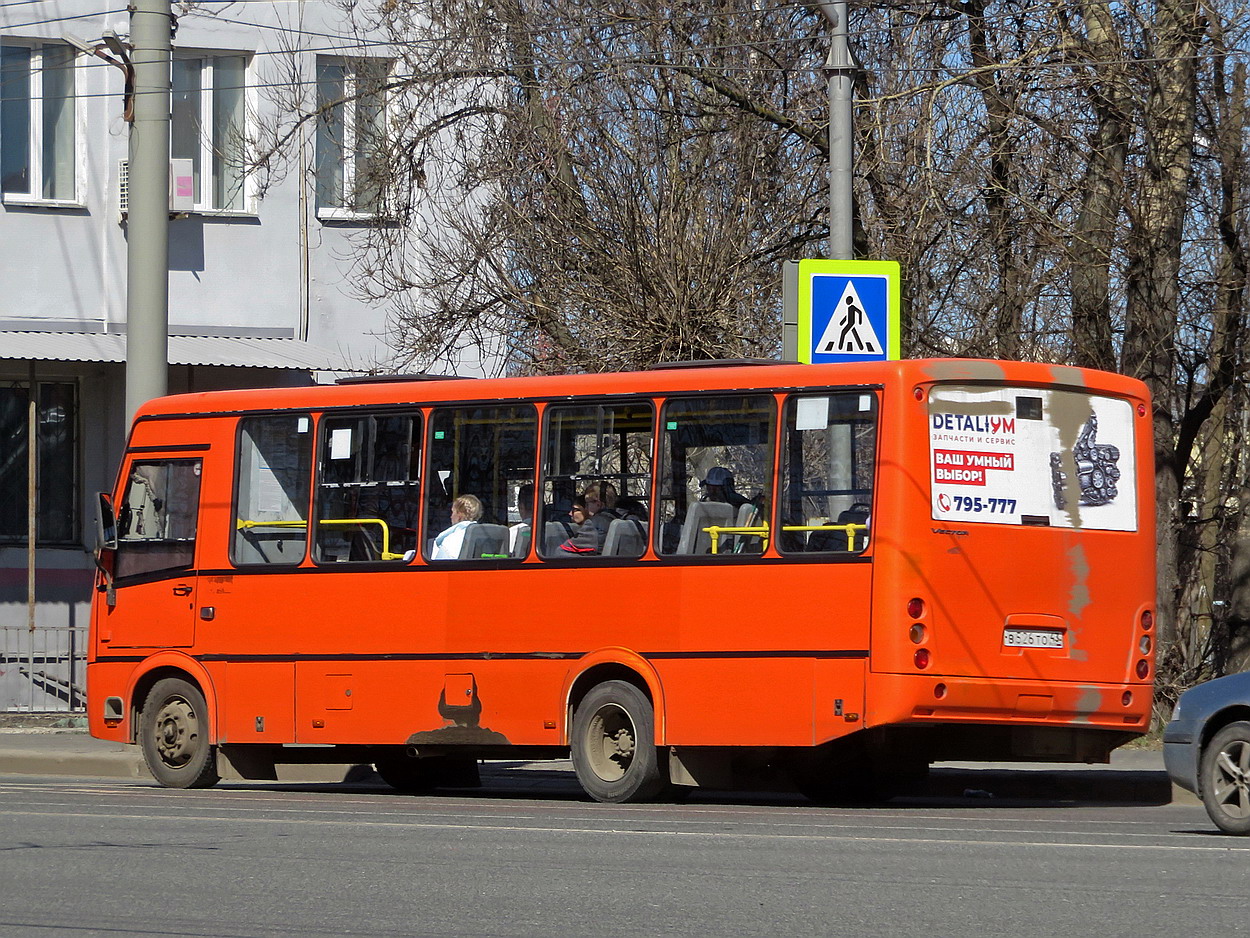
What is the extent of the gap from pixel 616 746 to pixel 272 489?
3.30 m

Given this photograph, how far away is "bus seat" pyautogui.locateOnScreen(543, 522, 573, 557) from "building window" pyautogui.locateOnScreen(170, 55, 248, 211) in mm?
11970

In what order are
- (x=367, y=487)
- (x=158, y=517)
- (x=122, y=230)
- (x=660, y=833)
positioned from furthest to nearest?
(x=122, y=230)
(x=158, y=517)
(x=367, y=487)
(x=660, y=833)

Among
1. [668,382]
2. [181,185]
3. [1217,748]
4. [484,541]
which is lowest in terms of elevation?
[1217,748]

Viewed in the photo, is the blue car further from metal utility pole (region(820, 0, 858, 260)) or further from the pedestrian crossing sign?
metal utility pole (region(820, 0, 858, 260))

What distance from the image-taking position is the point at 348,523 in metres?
14.9

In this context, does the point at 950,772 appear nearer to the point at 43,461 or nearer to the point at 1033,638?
the point at 1033,638

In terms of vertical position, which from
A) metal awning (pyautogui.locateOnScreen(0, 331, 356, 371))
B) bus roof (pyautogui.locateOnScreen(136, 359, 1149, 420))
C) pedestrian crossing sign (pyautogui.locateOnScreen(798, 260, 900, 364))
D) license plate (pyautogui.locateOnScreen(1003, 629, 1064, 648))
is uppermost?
metal awning (pyautogui.locateOnScreen(0, 331, 356, 371))

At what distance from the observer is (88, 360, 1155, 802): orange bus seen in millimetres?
12852

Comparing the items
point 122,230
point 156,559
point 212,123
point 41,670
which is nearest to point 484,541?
point 156,559

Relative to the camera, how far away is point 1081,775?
14.7m

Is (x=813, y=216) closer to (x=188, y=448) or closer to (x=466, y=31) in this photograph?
(x=466, y=31)

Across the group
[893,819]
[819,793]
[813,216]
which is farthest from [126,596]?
[813,216]

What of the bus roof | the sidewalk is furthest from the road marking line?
the sidewalk

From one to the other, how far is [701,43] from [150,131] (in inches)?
215
